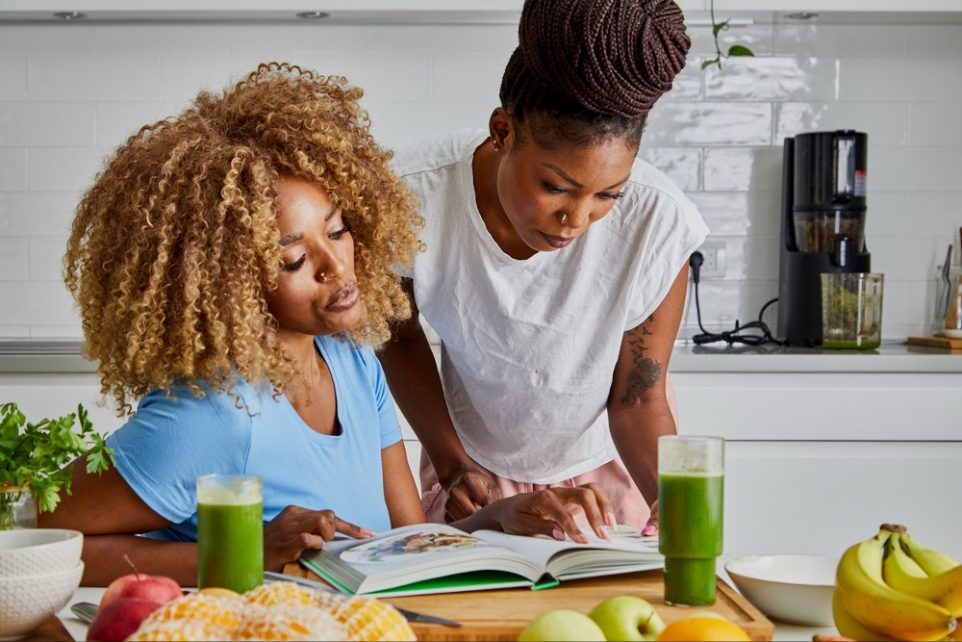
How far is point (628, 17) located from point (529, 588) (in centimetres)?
68

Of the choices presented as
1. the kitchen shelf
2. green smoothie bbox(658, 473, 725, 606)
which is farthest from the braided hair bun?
the kitchen shelf

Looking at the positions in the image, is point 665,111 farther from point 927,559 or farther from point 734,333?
point 927,559

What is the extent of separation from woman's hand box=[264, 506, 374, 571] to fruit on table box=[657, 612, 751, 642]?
18.1 inches

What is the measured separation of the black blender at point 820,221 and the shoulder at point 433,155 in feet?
4.57

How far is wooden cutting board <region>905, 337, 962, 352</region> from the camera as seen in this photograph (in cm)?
283

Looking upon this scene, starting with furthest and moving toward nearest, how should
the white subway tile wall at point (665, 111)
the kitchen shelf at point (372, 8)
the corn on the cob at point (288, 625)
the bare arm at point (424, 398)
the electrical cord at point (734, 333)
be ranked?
the white subway tile wall at point (665, 111), the electrical cord at point (734, 333), the kitchen shelf at point (372, 8), the bare arm at point (424, 398), the corn on the cob at point (288, 625)

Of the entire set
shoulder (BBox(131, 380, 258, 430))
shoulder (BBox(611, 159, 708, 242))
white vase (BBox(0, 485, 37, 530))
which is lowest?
white vase (BBox(0, 485, 37, 530))

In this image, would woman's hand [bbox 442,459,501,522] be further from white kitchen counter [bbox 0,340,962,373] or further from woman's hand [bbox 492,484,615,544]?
white kitchen counter [bbox 0,340,962,373]

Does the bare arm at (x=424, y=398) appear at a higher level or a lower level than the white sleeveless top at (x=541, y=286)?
lower

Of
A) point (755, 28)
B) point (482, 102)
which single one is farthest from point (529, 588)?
point (755, 28)

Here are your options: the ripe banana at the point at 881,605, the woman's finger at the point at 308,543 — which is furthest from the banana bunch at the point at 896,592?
the woman's finger at the point at 308,543

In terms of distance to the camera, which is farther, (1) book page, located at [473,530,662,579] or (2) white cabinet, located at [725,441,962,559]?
(2) white cabinet, located at [725,441,962,559]

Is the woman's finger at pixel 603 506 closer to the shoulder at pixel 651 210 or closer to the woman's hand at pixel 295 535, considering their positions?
the woman's hand at pixel 295 535

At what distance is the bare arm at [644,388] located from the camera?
70.9 inches
